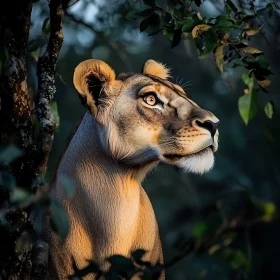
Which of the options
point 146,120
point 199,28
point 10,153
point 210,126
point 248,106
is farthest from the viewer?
point 248,106

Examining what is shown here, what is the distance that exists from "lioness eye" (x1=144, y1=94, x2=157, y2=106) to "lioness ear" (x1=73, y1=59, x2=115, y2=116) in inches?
8.4

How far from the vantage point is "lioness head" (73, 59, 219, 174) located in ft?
14.7

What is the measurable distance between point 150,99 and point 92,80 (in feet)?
0.94

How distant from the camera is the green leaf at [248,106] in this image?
4.69 metres

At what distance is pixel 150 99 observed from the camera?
4680 millimetres

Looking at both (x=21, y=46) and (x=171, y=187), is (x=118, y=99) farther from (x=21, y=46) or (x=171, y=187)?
(x=171, y=187)

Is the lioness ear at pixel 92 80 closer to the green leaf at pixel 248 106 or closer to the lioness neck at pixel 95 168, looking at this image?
the lioness neck at pixel 95 168

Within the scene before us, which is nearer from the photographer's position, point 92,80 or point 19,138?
point 19,138

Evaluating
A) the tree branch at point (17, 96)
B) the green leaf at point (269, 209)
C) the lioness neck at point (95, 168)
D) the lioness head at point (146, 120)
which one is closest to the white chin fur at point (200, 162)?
the lioness head at point (146, 120)

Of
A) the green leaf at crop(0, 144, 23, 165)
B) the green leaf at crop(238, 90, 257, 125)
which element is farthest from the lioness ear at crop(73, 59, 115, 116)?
the green leaf at crop(0, 144, 23, 165)

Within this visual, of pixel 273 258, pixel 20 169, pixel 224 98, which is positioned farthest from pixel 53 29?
pixel 224 98

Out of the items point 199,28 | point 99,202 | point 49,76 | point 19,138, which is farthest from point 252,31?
point 19,138

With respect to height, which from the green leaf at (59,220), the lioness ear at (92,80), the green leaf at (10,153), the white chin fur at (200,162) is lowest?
the white chin fur at (200,162)

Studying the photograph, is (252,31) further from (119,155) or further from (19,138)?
(19,138)
